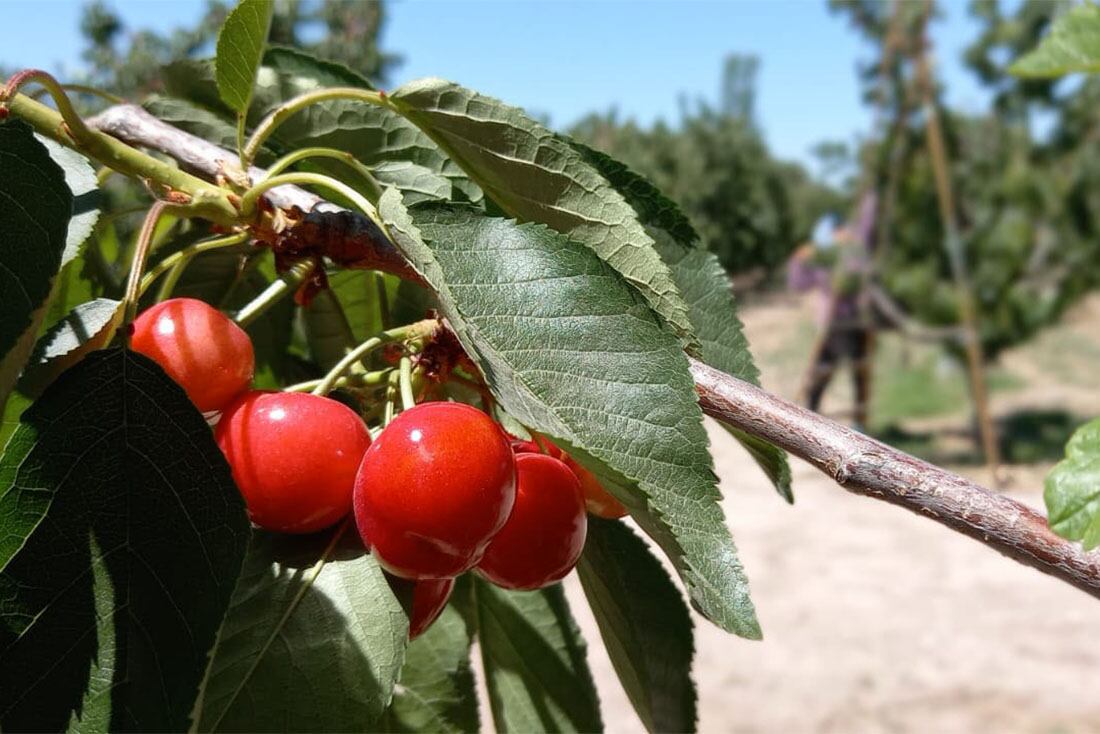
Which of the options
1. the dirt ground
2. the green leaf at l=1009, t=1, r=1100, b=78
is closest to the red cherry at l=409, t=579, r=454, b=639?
the green leaf at l=1009, t=1, r=1100, b=78

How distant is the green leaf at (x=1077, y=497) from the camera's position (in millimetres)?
521

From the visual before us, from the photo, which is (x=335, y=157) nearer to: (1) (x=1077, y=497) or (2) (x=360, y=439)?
(2) (x=360, y=439)

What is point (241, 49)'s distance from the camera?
0.65m

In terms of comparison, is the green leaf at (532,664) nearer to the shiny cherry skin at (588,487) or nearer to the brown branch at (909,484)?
the shiny cherry skin at (588,487)

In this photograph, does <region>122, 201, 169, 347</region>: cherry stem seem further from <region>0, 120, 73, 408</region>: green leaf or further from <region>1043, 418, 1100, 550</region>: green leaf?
<region>1043, 418, 1100, 550</region>: green leaf

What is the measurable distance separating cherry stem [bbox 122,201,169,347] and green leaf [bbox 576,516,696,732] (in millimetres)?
326

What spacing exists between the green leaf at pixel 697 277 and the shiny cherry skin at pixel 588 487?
10cm

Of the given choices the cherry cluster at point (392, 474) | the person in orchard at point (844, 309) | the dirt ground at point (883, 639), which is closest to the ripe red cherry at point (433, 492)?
the cherry cluster at point (392, 474)

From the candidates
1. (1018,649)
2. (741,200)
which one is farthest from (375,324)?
(741,200)

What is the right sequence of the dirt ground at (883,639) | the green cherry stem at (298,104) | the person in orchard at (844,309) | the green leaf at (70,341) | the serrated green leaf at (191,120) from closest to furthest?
the green leaf at (70,341) < the green cherry stem at (298,104) < the serrated green leaf at (191,120) < the dirt ground at (883,639) < the person in orchard at (844,309)

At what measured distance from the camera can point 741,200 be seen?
1553 cm

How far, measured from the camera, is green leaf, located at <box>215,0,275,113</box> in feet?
2.09

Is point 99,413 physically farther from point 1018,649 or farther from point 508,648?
point 1018,649

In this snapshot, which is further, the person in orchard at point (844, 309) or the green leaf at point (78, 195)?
the person in orchard at point (844, 309)
